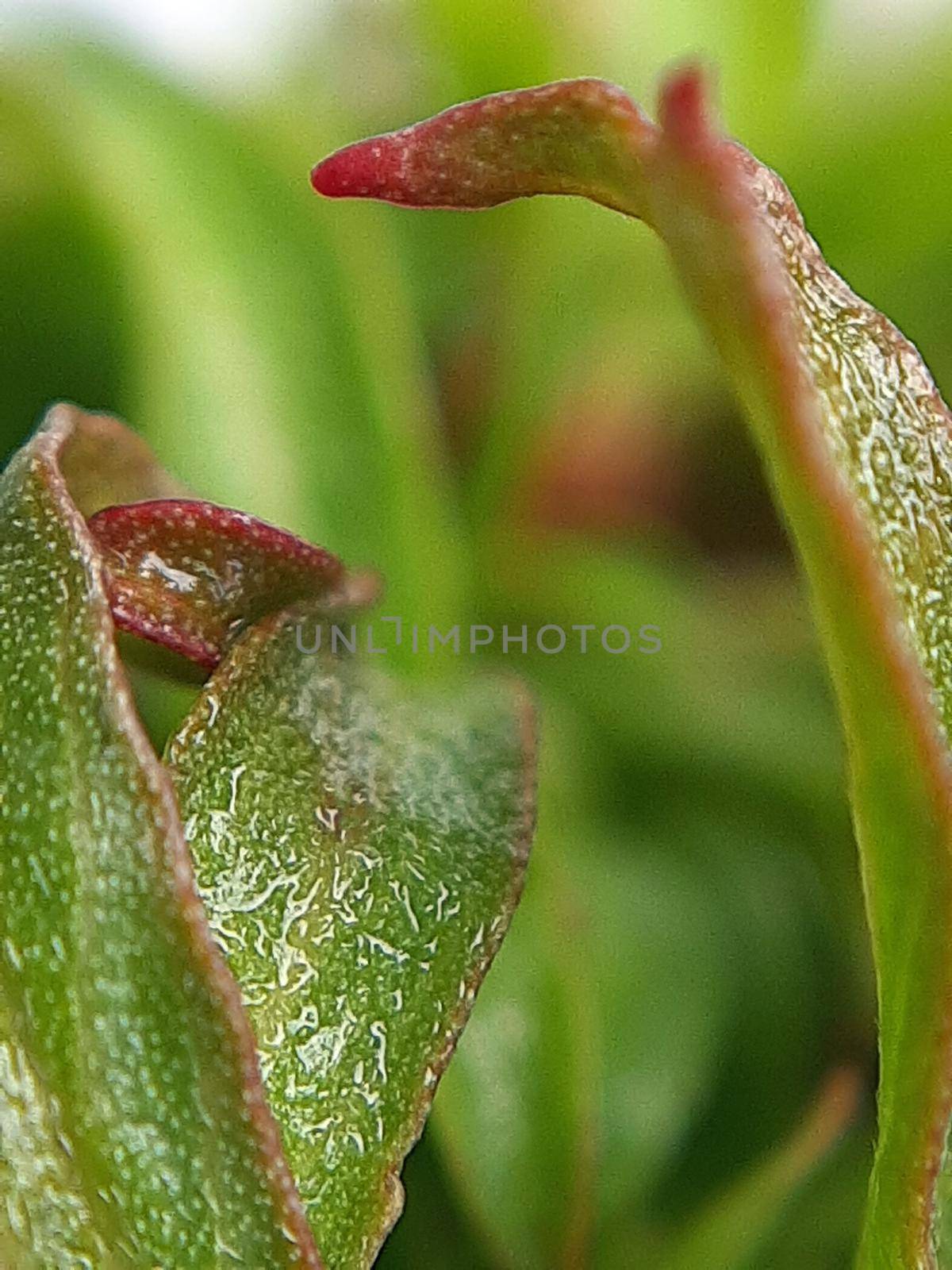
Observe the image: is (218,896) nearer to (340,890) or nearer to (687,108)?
(340,890)

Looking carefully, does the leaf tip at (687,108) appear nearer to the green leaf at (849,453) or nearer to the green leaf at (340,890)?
the green leaf at (849,453)

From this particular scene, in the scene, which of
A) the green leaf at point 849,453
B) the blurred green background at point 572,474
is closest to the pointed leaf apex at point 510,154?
A: the green leaf at point 849,453

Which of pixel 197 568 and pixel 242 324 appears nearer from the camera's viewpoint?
pixel 197 568

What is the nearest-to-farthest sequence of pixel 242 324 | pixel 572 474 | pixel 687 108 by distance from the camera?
pixel 687 108
pixel 242 324
pixel 572 474

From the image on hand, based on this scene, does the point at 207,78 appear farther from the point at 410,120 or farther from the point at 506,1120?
the point at 506,1120

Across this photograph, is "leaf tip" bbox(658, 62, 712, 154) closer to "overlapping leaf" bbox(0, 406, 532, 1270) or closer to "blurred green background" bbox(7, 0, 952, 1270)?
"overlapping leaf" bbox(0, 406, 532, 1270)

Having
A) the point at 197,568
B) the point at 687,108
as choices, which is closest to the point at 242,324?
the point at 197,568
